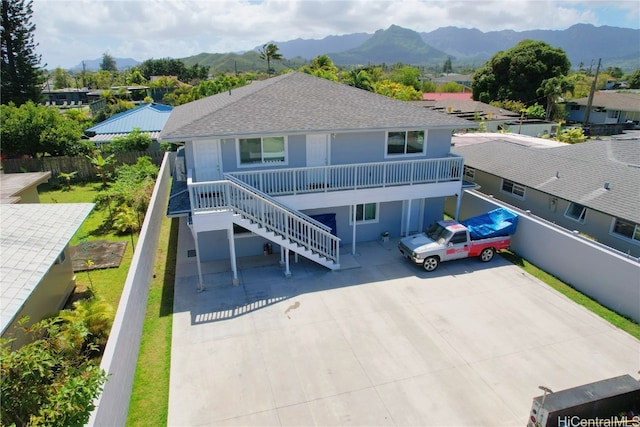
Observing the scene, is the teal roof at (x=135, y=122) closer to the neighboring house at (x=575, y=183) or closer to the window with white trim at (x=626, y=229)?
the neighboring house at (x=575, y=183)

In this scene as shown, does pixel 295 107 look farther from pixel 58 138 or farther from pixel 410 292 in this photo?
pixel 58 138

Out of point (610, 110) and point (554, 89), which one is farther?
point (610, 110)

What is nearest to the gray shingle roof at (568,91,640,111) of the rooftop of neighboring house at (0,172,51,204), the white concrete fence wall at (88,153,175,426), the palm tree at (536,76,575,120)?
the palm tree at (536,76,575,120)

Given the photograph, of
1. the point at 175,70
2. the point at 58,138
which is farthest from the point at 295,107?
the point at 175,70

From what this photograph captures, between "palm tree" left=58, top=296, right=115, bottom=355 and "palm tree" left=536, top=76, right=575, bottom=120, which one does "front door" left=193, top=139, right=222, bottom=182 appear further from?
"palm tree" left=536, top=76, right=575, bottom=120

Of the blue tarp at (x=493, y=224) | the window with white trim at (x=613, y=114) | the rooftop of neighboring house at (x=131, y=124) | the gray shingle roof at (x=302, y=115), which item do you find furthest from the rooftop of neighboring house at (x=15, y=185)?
the window with white trim at (x=613, y=114)

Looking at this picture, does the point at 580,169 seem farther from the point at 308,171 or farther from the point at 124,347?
the point at 124,347

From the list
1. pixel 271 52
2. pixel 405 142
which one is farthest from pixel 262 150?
pixel 271 52
